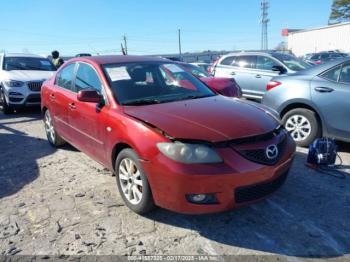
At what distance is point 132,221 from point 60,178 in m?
1.65

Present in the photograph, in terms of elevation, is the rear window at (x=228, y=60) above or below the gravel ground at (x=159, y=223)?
above

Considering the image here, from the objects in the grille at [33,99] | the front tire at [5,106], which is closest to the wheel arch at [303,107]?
the grille at [33,99]

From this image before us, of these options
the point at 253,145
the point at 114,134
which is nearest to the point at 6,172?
the point at 114,134

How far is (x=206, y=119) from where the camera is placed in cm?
328

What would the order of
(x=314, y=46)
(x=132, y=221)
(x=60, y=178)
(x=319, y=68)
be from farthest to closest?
(x=314, y=46) → (x=319, y=68) → (x=60, y=178) → (x=132, y=221)

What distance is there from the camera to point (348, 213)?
11.2 feet

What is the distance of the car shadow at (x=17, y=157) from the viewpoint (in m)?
4.42

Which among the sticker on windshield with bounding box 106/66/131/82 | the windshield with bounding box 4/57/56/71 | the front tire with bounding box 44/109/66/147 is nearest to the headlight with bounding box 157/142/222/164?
the sticker on windshield with bounding box 106/66/131/82

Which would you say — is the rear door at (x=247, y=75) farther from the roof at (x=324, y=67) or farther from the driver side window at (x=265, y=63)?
the roof at (x=324, y=67)

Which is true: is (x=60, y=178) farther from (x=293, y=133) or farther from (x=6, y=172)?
(x=293, y=133)

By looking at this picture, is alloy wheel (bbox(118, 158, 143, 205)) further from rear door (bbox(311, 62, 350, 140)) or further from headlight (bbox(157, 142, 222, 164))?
rear door (bbox(311, 62, 350, 140))

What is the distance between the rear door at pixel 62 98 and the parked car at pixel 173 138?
273 mm

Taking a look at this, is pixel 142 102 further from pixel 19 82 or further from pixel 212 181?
pixel 19 82

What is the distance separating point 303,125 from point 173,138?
3.35 meters
